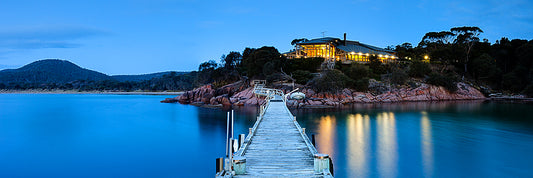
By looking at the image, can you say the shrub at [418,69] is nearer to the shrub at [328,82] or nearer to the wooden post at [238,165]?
the shrub at [328,82]

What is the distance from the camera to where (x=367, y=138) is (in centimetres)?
1862

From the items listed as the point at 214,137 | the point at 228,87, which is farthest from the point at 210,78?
the point at 214,137

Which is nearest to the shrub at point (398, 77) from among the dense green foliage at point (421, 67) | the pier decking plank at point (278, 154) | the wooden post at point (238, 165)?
the dense green foliage at point (421, 67)

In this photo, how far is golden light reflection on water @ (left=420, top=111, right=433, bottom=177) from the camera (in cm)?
1243

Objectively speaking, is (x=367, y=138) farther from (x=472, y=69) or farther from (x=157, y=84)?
(x=157, y=84)

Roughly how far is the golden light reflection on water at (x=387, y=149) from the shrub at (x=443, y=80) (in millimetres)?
30004

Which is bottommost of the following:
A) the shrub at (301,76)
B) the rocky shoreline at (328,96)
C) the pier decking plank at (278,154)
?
the pier decking plank at (278,154)

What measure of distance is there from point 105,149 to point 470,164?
1948cm

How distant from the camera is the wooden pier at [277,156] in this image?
7102mm

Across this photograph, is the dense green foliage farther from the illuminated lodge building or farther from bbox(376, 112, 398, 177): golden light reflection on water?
bbox(376, 112, 398, 177): golden light reflection on water

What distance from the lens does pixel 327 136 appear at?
1884 cm

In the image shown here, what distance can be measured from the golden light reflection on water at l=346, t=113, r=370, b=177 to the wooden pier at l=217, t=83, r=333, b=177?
9.69 feet

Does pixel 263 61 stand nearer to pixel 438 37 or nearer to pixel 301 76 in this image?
pixel 301 76

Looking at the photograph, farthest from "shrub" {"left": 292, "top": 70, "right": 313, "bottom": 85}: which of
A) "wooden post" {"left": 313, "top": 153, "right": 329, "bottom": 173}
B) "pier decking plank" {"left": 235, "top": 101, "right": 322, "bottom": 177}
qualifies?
"wooden post" {"left": 313, "top": 153, "right": 329, "bottom": 173}
